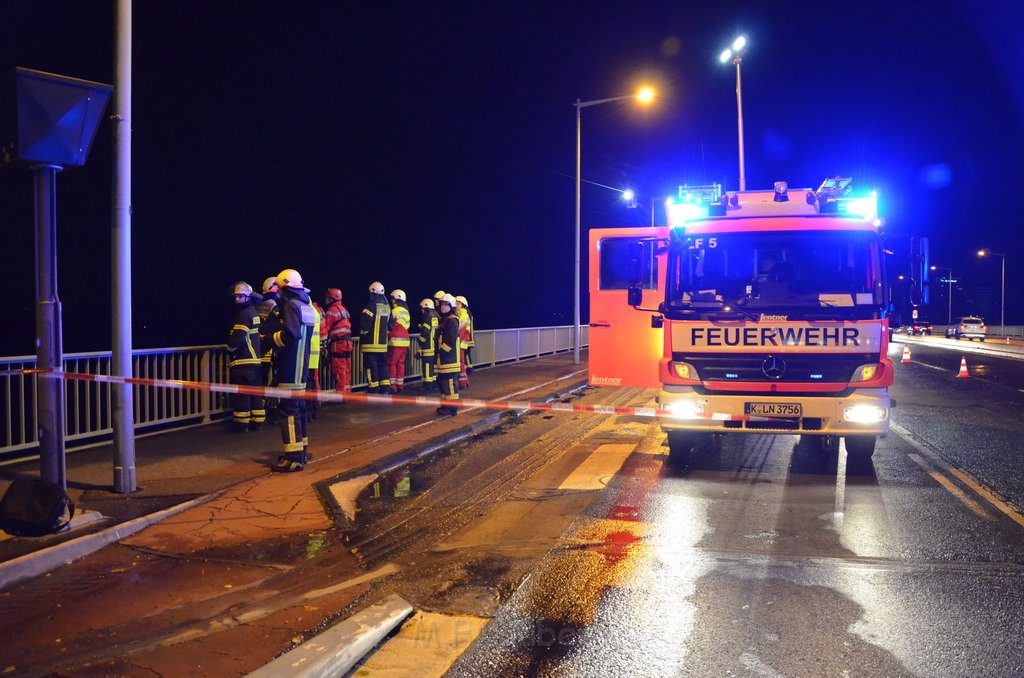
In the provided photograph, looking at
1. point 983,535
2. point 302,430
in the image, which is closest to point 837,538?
point 983,535

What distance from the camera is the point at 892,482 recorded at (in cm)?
820

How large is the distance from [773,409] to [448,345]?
5.96 meters

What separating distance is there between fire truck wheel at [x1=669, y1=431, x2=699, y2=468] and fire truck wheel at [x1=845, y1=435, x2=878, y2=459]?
158 cm

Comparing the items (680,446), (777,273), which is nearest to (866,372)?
(777,273)

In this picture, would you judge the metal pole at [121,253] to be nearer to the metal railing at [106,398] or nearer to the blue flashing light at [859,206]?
the metal railing at [106,398]

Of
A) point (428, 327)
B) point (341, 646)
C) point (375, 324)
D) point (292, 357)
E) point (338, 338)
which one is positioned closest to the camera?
point (341, 646)

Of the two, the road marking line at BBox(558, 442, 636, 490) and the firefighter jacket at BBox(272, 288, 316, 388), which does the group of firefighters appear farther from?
the road marking line at BBox(558, 442, 636, 490)

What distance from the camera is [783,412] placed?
8219 millimetres

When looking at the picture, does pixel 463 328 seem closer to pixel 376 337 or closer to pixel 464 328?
pixel 464 328

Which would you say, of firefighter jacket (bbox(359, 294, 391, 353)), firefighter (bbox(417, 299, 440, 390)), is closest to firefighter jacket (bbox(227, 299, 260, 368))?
firefighter jacket (bbox(359, 294, 391, 353))

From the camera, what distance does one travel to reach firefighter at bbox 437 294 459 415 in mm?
13020

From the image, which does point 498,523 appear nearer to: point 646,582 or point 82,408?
point 646,582

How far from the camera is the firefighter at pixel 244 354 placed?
425 inches

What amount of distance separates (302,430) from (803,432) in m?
4.96
